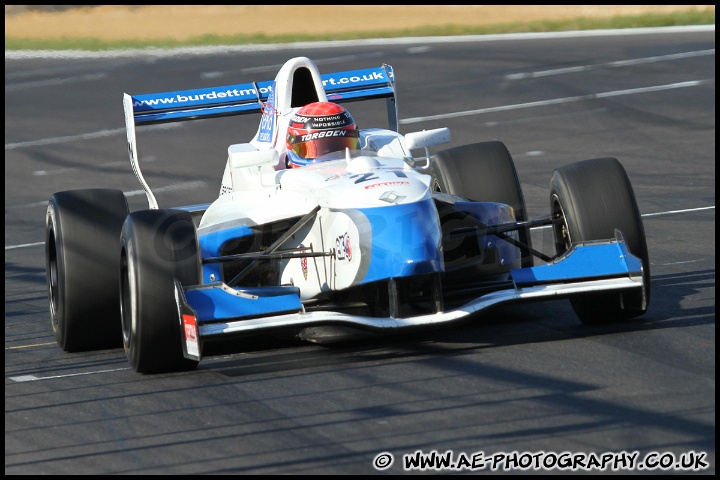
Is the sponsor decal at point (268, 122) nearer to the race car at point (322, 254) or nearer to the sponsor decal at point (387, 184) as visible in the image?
the race car at point (322, 254)

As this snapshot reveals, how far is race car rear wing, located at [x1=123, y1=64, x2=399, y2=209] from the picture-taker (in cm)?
1105

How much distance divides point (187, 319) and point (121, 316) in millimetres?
1411

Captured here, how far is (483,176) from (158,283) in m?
3.47

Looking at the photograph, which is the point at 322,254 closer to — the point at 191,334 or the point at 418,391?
the point at 191,334

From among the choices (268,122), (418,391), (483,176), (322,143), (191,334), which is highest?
(268,122)

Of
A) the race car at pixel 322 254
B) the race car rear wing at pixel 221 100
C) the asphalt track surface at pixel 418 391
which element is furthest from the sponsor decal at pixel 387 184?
the race car rear wing at pixel 221 100

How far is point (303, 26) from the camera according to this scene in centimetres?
3934

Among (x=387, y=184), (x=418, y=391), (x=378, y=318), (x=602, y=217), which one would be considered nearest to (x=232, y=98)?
(x=387, y=184)

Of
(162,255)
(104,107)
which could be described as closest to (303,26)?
(104,107)

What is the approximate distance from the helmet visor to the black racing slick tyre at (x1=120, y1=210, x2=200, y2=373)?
1635 millimetres

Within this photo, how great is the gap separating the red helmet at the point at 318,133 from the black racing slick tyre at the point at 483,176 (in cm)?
112

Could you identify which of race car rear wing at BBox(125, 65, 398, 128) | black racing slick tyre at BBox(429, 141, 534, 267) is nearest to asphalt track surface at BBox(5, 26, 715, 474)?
black racing slick tyre at BBox(429, 141, 534, 267)

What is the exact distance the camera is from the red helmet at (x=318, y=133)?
32.4 ft

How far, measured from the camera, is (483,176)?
10.7 meters
